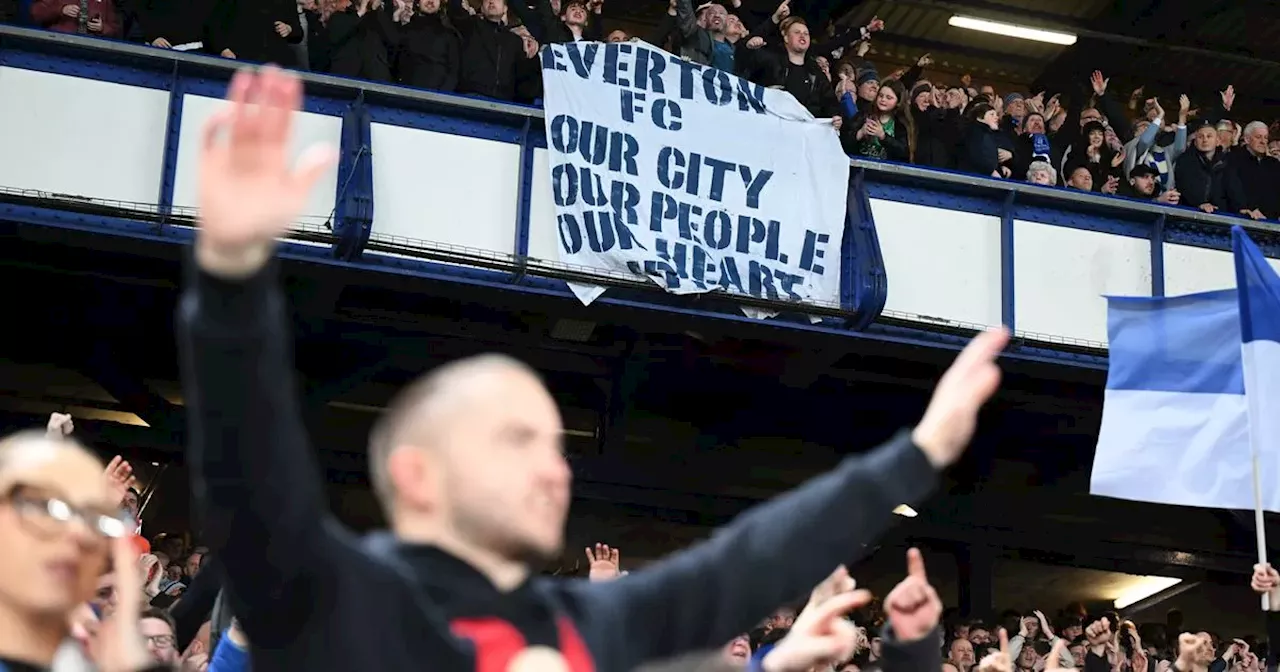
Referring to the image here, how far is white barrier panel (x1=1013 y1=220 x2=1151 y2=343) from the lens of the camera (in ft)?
43.8

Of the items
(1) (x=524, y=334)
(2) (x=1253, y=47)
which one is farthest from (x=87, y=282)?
(2) (x=1253, y=47)

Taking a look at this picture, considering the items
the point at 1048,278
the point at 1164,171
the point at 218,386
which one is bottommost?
the point at 218,386

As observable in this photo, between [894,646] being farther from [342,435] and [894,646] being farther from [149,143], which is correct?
[342,435]

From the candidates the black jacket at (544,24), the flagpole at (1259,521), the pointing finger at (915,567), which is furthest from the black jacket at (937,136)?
the pointing finger at (915,567)

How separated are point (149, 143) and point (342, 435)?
477 centimetres

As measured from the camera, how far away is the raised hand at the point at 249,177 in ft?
6.40

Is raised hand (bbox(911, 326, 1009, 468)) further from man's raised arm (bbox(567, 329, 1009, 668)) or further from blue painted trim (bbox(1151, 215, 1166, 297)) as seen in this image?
blue painted trim (bbox(1151, 215, 1166, 297))

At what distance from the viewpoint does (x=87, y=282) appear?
12.9m

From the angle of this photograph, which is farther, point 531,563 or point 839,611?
point 839,611

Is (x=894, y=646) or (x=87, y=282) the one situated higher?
(x=87, y=282)

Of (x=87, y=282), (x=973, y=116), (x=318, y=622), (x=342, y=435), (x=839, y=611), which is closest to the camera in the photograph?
(x=318, y=622)

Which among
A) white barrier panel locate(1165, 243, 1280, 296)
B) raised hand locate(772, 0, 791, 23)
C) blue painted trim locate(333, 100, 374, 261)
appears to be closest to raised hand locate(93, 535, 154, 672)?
blue painted trim locate(333, 100, 374, 261)

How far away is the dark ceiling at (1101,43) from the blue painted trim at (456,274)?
19.9 ft

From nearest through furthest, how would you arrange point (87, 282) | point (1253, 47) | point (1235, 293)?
point (1235, 293) → point (87, 282) → point (1253, 47)
